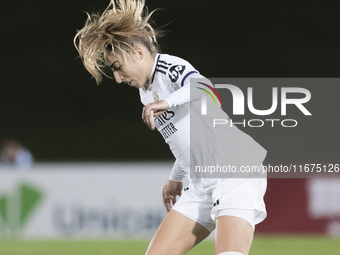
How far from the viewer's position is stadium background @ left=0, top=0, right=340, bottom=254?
1496 centimetres

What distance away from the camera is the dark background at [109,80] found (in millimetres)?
15023

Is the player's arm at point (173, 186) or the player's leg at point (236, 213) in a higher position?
the player's arm at point (173, 186)

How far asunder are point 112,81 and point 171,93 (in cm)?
1314

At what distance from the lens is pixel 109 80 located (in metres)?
15.4

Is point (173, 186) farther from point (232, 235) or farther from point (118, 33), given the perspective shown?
point (118, 33)

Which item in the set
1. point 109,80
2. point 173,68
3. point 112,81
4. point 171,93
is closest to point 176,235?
point 171,93

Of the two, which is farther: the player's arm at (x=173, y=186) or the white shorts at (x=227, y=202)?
the player's arm at (x=173, y=186)

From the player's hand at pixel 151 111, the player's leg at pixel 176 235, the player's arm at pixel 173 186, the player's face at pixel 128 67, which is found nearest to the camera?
the player's hand at pixel 151 111

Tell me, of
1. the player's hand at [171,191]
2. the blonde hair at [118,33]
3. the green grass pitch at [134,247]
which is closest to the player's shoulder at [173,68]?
the blonde hair at [118,33]

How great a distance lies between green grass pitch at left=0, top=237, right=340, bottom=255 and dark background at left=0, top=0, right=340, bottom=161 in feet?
25.6

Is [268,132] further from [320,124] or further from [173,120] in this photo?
[173,120]

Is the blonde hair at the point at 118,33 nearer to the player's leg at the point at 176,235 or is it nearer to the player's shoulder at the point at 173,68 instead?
the player's shoulder at the point at 173,68

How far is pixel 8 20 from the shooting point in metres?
16.4

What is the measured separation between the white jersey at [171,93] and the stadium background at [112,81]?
1139 cm
